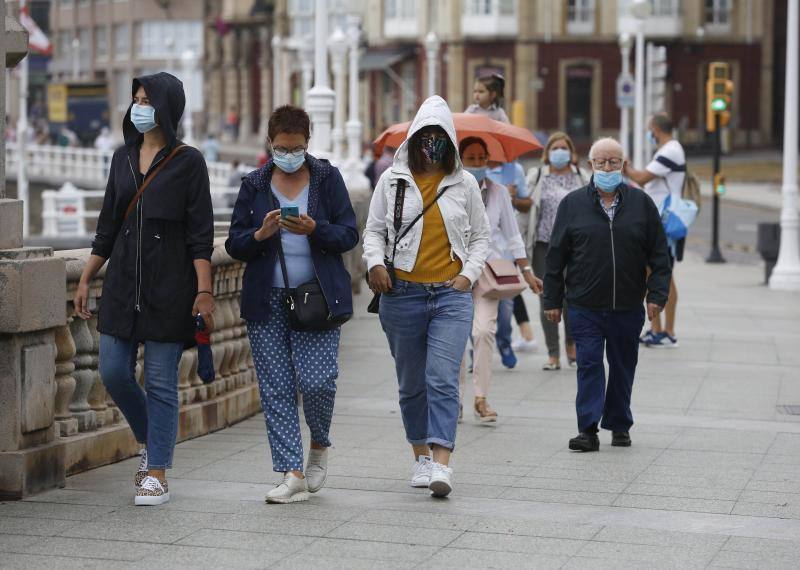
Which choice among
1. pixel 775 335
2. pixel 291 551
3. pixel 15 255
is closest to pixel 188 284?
pixel 15 255

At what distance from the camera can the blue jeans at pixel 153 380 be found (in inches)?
299

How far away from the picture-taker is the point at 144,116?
7.53 metres

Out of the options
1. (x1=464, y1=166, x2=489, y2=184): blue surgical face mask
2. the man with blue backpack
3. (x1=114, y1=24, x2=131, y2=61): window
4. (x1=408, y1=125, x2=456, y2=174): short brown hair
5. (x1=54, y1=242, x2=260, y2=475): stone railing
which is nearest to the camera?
(x1=408, y1=125, x2=456, y2=174): short brown hair

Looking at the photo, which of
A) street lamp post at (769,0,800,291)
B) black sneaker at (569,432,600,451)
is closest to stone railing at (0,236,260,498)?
black sneaker at (569,432,600,451)

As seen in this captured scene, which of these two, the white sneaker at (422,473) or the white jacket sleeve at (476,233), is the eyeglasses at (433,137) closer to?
the white jacket sleeve at (476,233)

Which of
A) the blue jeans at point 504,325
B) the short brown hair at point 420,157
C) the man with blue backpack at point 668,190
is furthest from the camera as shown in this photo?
the man with blue backpack at point 668,190

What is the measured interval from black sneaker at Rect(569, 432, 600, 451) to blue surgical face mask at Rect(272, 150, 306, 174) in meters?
2.63

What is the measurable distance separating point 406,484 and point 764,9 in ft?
197

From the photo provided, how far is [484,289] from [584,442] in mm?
1511

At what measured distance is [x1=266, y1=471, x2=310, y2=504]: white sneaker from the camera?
301 inches

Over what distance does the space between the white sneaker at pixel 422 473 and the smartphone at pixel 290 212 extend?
142 centimetres

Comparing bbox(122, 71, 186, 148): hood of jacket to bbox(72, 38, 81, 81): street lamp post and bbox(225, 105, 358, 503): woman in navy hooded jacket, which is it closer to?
bbox(225, 105, 358, 503): woman in navy hooded jacket

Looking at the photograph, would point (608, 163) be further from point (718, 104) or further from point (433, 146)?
point (718, 104)

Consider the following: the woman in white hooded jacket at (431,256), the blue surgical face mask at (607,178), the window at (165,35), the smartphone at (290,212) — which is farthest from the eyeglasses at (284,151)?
the window at (165,35)
